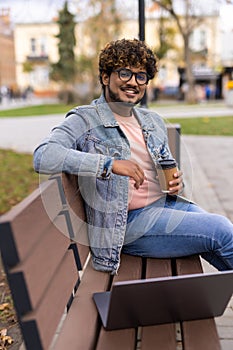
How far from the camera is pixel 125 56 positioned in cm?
274

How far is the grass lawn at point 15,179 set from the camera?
22.7 ft

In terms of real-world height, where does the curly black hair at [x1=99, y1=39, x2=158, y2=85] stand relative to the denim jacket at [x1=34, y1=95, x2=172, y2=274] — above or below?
above

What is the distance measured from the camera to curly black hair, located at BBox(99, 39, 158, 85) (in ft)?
9.02

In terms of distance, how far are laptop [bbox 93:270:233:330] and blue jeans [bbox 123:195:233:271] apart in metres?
0.40

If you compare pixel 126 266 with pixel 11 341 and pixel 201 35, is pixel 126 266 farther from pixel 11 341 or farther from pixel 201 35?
pixel 201 35

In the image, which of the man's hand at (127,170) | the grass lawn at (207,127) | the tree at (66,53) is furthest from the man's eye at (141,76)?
the tree at (66,53)

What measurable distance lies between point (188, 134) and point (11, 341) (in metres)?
11.1

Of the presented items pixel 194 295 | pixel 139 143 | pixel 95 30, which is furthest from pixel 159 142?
pixel 95 30

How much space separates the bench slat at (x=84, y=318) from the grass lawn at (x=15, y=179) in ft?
12.7

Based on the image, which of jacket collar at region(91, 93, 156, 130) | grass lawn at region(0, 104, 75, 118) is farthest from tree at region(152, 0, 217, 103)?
jacket collar at region(91, 93, 156, 130)

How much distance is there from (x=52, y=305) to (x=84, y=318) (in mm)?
234

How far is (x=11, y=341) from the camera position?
3076 millimetres

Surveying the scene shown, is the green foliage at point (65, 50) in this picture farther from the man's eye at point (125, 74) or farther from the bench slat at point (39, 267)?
the bench slat at point (39, 267)

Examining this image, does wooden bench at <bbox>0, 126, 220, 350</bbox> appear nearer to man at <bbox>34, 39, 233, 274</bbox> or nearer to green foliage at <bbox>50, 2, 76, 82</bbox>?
man at <bbox>34, 39, 233, 274</bbox>
